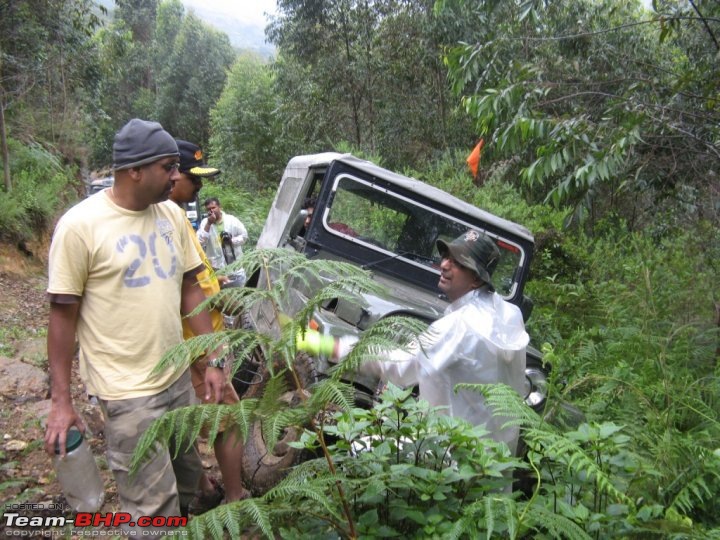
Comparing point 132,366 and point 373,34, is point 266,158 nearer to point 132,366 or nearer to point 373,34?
point 373,34

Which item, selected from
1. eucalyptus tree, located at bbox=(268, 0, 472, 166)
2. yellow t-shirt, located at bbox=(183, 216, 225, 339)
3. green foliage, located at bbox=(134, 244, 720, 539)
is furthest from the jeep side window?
eucalyptus tree, located at bbox=(268, 0, 472, 166)

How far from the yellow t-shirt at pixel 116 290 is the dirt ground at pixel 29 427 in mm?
1111

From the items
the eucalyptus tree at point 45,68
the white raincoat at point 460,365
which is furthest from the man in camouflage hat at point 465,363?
the eucalyptus tree at point 45,68

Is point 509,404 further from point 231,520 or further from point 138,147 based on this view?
point 138,147

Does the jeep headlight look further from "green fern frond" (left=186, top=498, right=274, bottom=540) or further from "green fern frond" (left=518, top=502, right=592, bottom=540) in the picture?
"green fern frond" (left=186, top=498, right=274, bottom=540)

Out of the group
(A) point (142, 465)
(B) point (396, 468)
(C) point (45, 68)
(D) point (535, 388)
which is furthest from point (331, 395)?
(C) point (45, 68)

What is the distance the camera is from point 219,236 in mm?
6492

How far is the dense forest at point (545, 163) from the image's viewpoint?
67.9 inches

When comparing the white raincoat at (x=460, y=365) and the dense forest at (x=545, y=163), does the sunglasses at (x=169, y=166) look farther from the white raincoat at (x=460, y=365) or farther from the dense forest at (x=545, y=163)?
the dense forest at (x=545, y=163)

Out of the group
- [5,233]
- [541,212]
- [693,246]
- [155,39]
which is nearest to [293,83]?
[5,233]

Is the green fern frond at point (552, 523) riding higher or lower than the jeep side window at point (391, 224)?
higher

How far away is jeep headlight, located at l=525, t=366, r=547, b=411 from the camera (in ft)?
10.9

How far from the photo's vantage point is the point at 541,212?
28.1 ft

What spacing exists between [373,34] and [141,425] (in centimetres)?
1553
